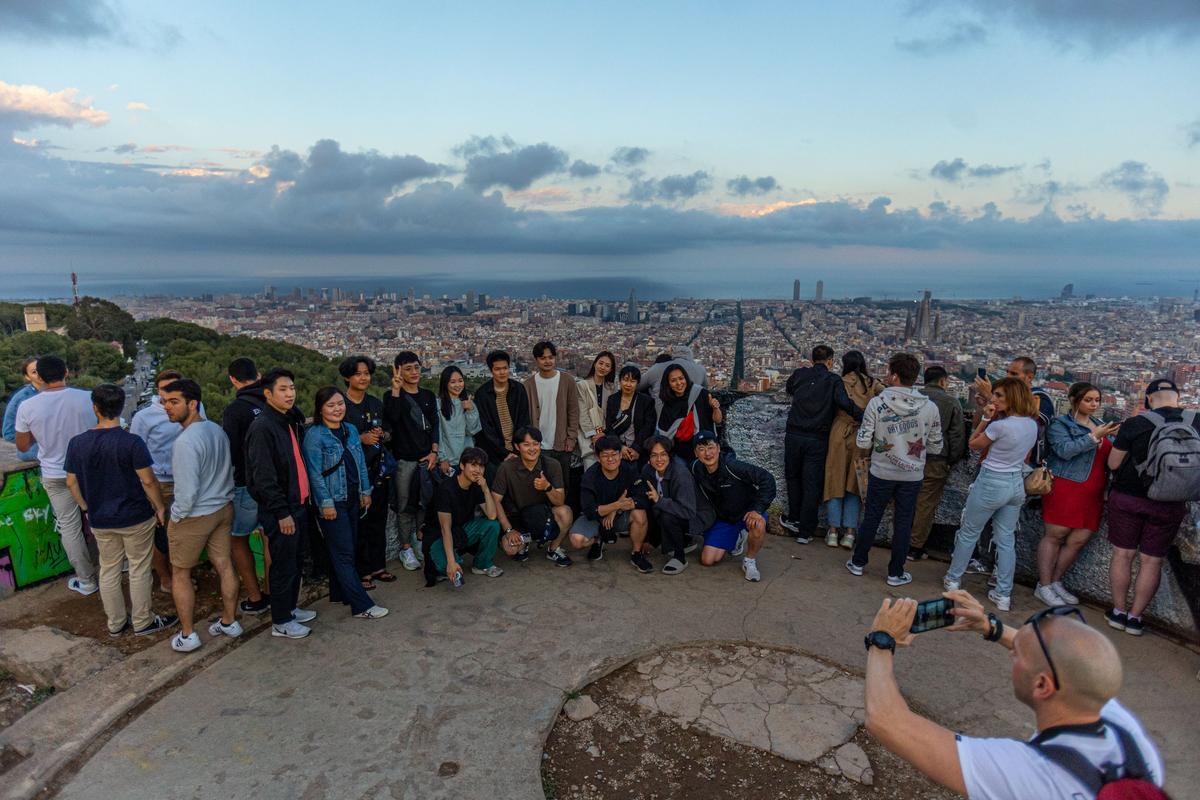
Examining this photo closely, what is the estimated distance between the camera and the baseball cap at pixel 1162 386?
14.6 ft

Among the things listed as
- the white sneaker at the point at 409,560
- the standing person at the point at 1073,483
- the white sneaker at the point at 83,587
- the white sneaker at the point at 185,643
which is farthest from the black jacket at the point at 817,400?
the white sneaker at the point at 83,587

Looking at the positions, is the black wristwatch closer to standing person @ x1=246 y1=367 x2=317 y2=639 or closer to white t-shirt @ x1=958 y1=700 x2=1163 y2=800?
white t-shirt @ x1=958 y1=700 x2=1163 y2=800

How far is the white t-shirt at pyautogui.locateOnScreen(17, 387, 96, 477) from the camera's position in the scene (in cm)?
459

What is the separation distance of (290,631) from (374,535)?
→ 97cm

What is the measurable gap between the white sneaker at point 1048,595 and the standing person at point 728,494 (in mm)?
2046

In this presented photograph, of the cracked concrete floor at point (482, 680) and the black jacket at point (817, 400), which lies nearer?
the cracked concrete floor at point (482, 680)

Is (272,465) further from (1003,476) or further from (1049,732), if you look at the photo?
(1003,476)

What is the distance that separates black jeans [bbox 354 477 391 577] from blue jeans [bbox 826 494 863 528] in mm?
3877

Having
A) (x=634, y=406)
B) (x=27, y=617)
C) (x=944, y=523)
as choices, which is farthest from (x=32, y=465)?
(x=944, y=523)

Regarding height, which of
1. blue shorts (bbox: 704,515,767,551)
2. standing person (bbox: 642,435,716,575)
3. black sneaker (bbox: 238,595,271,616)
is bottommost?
black sneaker (bbox: 238,595,271,616)

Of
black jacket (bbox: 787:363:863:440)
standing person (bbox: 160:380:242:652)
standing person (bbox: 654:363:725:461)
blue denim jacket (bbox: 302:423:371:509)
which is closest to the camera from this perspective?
standing person (bbox: 160:380:242:652)

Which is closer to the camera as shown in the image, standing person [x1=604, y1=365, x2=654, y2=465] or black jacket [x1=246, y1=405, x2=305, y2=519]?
black jacket [x1=246, y1=405, x2=305, y2=519]

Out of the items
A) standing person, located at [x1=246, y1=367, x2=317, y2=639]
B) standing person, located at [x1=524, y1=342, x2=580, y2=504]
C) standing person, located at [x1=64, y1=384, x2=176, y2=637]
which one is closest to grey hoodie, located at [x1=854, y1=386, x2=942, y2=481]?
standing person, located at [x1=524, y1=342, x2=580, y2=504]

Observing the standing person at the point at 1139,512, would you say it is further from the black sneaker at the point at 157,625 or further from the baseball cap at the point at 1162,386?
the black sneaker at the point at 157,625
